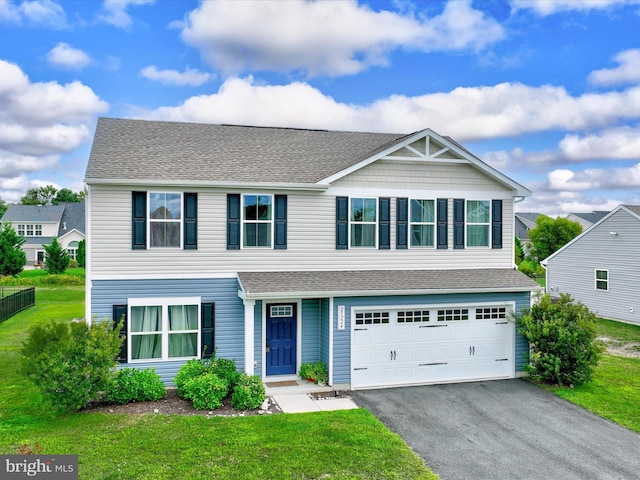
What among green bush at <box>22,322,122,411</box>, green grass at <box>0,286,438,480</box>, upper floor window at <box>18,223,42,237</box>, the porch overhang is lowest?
green grass at <box>0,286,438,480</box>

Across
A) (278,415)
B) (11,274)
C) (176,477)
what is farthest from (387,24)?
(11,274)

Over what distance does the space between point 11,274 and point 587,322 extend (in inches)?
1656

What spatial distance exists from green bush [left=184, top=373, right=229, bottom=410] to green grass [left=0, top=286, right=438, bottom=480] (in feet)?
2.18

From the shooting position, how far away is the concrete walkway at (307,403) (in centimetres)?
1149

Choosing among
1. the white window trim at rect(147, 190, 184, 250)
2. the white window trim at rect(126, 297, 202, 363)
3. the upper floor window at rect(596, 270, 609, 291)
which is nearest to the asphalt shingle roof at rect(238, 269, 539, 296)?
the white window trim at rect(126, 297, 202, 363)

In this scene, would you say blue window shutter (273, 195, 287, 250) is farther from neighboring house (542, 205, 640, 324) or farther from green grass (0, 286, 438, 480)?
neighboring house (542, 205, 640, 324)

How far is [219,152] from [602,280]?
70.3ft

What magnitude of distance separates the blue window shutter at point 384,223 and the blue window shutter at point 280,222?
9.68 ft

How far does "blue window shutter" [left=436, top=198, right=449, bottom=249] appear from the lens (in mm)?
15164

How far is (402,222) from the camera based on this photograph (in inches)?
585

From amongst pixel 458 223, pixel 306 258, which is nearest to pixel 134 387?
pixel 306 258

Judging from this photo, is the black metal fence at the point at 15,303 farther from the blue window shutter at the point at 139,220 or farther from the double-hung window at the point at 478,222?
the double-hung window at the point at 478,222

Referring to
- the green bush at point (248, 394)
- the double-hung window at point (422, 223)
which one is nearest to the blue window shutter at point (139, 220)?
the green bush at point (248, 394)

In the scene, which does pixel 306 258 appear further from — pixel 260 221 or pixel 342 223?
pixel 260 221
